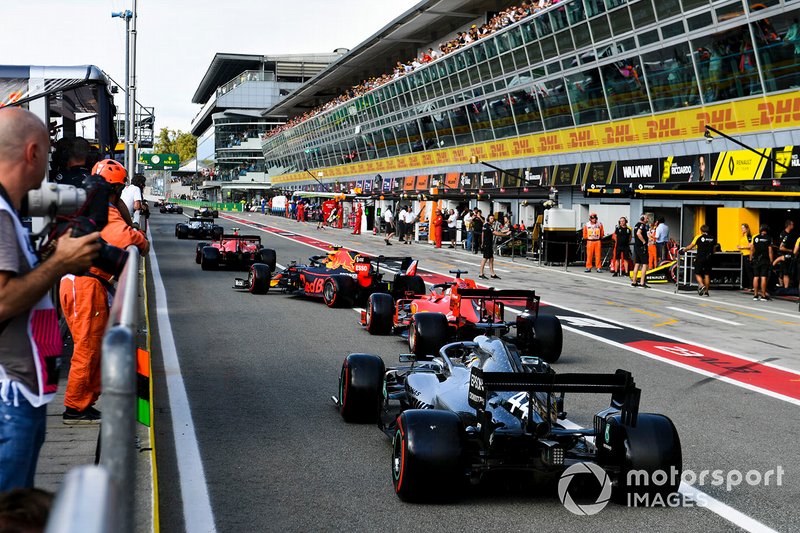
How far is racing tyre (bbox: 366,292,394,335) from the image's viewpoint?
13305 millimetres

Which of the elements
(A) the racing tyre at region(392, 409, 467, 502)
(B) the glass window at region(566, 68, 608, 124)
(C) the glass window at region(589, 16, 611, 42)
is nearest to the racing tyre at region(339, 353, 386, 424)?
(A) the racing tyre at region(392, 409, 467, 502)

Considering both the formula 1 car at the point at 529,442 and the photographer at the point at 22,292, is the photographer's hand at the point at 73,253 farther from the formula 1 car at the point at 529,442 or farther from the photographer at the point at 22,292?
the formula 1 car at the point at 529,442

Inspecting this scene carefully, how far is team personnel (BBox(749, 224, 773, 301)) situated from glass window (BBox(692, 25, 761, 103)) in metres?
8.07

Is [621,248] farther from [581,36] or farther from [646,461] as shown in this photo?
[646,461]

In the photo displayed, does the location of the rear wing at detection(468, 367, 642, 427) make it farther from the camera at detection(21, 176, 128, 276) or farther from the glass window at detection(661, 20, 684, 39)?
the glass window at detection(661, 20, 684, 39)

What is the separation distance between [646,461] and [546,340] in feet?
18.2

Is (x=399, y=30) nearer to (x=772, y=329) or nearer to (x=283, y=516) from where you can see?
(x=772, y=329)

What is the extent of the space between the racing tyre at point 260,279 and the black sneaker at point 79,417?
11586mm

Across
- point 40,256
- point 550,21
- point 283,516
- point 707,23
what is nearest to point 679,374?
point 283,516

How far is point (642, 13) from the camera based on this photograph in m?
32.1

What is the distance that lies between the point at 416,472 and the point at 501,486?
2.13ft

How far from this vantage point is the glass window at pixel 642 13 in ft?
103

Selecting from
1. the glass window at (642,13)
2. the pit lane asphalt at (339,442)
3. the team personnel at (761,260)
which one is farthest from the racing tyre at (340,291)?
the glass window at (642,13)

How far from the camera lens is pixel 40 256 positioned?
3549mm
